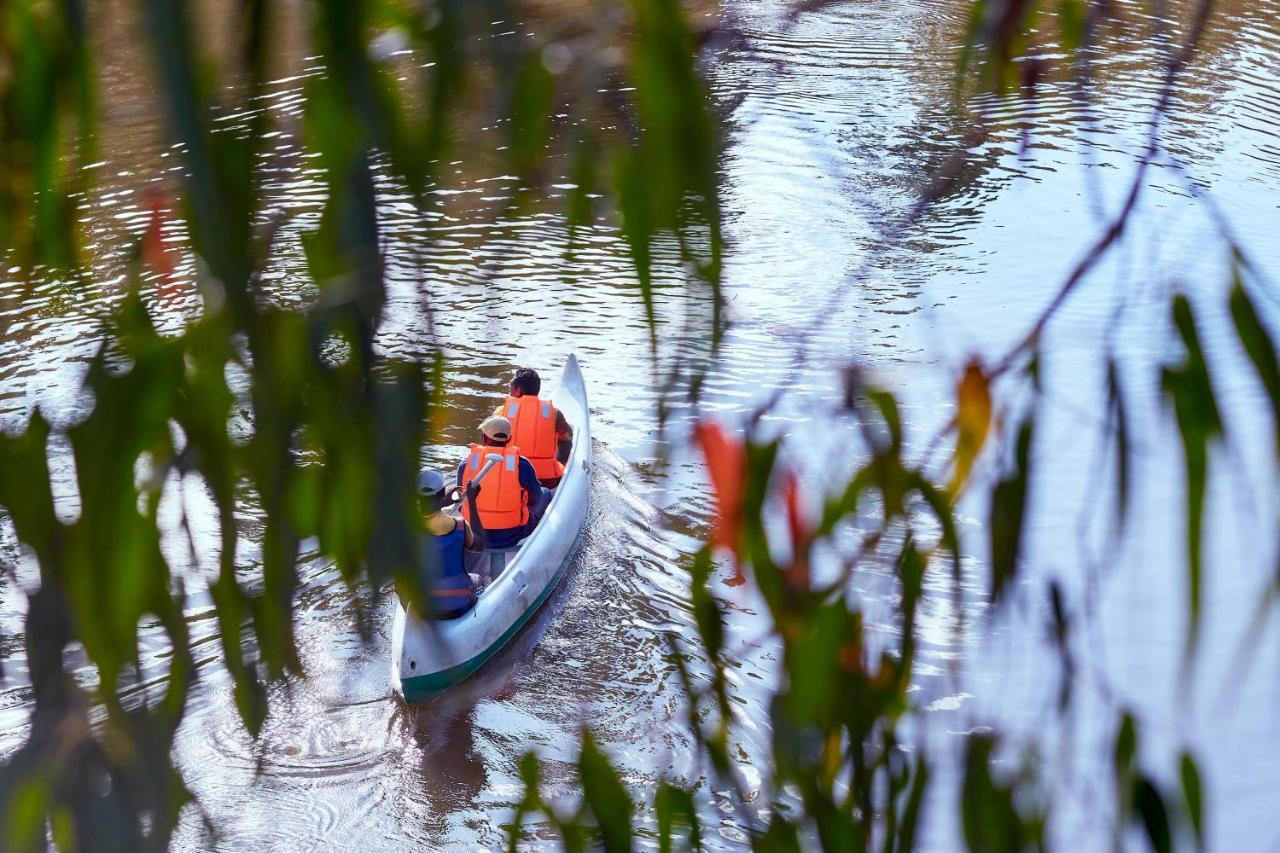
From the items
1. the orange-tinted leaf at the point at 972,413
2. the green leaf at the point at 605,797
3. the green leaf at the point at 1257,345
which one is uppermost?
the green leaf at the point at 1257,345

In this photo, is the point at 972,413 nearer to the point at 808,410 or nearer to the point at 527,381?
the point at 808,410

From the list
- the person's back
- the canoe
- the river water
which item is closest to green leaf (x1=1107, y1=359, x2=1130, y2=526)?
the river water

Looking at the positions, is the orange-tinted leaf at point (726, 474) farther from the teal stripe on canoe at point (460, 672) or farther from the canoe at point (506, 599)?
the teal stripe on canoe at point (460, 672)

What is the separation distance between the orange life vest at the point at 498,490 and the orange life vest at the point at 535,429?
53 cm

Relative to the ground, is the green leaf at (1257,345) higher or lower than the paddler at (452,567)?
higher

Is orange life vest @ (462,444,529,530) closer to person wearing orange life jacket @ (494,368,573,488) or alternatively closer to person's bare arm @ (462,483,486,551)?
person's bare arm @ (462,483,486,551)

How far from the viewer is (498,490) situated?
543 cm

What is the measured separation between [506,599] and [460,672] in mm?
365

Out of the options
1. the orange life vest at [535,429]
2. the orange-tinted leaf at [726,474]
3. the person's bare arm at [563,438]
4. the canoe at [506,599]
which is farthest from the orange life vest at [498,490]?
the orange-tinted leaf at [726,474]

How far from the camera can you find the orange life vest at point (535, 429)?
19.9 ft

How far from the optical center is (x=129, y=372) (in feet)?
3.32

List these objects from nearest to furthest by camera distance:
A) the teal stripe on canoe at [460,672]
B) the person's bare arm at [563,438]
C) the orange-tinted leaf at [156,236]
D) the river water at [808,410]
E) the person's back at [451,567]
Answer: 1. the orange-tinted leaf at [156,236]
2. the river water at [808,410]
3. the person's back at [451,567]
4. the teal stripe on canoe at [460,672]
5. the person's bare arm at [563,438]

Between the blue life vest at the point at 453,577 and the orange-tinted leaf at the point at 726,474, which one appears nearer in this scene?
the orange-tinted leaf at the point at 726,474

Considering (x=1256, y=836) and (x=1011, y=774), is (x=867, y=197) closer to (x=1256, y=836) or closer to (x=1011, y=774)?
(x=1256, y=836)
